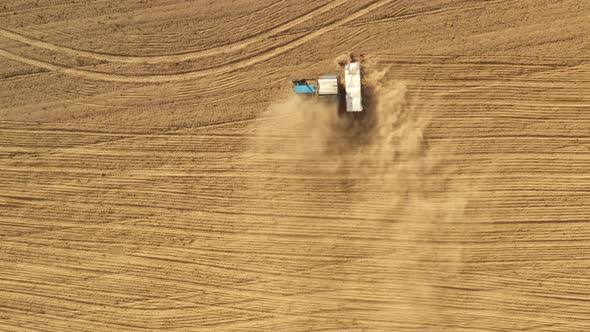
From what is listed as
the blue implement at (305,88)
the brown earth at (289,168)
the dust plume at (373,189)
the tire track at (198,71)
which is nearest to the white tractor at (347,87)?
the blue implement at (305,88)

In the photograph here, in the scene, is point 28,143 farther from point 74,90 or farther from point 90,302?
point 90,302

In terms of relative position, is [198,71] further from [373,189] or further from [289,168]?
[373,189]

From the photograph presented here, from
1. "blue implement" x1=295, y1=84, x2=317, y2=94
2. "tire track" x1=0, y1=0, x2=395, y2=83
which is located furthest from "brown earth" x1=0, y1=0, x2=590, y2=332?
"blue implement" x1=295, y1=84, x2=317, y2=94

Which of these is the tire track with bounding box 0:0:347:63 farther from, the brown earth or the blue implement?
the blue implement

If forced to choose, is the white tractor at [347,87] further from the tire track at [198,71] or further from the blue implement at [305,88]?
the tire track at [198,71]

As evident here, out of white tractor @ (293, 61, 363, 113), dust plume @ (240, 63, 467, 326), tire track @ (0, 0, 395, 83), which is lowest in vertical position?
dust plume @ (240, 63, 467, 326)
